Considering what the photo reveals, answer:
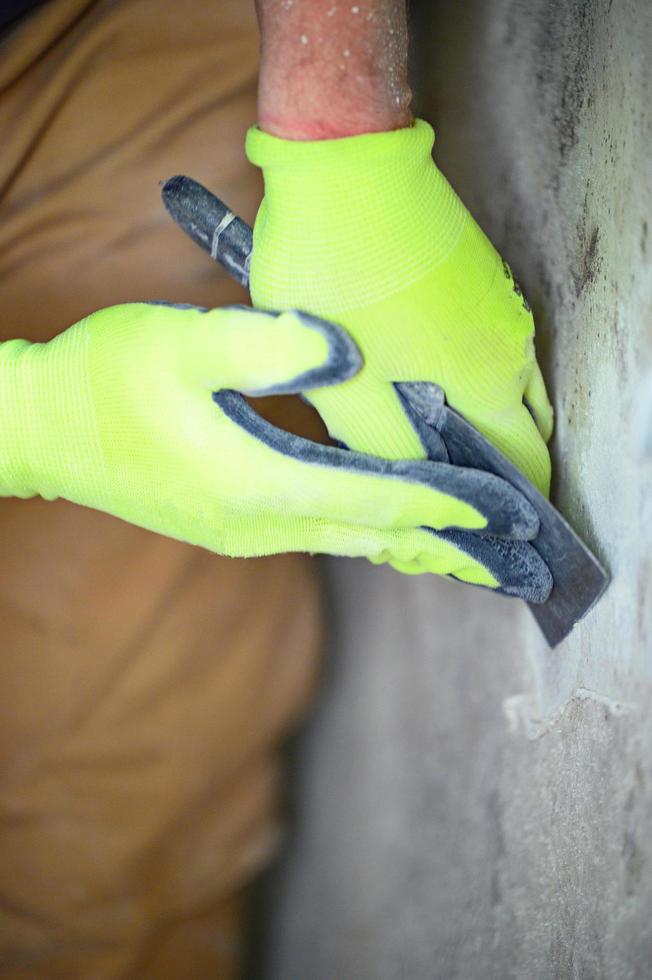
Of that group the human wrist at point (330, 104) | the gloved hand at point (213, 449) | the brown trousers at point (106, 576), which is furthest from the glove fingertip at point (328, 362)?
the brown trousers at point (106, 576)

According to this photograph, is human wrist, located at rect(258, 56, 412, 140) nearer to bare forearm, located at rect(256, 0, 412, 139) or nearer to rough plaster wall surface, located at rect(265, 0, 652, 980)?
bare forearm, located at rect(256, 0, 412, 139)

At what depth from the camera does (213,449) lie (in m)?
0.70

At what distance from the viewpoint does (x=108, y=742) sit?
90 cm

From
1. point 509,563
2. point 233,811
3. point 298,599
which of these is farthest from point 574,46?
point 233,811

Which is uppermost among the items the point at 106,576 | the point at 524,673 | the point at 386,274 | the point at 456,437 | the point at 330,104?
the point at 330,104

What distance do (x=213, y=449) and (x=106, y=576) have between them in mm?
253

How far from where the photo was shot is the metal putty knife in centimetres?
71

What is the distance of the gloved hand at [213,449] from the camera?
2.19ft

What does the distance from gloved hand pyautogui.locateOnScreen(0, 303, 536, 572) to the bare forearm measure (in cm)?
16

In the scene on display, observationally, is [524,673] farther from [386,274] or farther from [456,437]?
[386,274]

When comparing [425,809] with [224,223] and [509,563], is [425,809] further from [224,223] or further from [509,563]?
[224,223]

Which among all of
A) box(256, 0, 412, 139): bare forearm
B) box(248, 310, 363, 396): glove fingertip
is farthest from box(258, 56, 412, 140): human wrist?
box(248, 310, 363, 396): glove fingertip

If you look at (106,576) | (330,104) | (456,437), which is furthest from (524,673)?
(330,104)

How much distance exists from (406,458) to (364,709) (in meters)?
0.44
